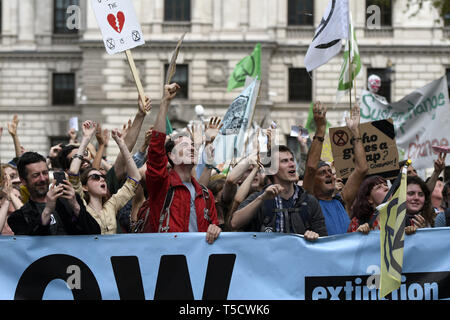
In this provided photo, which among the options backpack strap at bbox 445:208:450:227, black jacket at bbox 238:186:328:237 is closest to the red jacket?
black jacket at bbox 238:186:328:237

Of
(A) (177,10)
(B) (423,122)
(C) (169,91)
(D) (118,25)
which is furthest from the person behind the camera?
(A) (177,10)

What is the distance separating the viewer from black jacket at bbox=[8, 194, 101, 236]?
651 centimetres

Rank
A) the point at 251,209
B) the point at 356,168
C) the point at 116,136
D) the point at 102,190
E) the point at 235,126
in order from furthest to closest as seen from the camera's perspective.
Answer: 1. the point at 235,126
2. the point at 356,168
3. the point at 116,136
4. the point at 102,190
5. the point at 251,209

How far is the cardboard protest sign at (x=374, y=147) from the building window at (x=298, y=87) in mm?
28443

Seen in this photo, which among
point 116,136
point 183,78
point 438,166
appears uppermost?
point 183,78

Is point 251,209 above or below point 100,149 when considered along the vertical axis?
below

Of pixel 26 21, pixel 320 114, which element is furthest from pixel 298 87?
pixel 320 114

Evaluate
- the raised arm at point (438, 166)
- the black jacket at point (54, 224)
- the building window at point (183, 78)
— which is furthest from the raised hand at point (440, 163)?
the building window at point (183, 78)

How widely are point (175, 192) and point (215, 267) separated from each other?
0.63 meters

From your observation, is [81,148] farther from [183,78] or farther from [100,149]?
[183,78]

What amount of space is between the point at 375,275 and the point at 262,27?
31.4 meters

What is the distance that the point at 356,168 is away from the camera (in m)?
7.68

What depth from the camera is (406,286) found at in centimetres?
638

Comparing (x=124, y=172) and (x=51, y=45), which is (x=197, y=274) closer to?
(x=124, y=172)
